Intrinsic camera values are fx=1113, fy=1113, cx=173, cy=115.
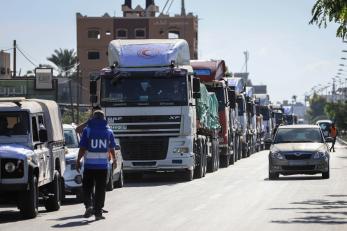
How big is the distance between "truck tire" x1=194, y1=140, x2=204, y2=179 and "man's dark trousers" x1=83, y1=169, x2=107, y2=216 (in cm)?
1522

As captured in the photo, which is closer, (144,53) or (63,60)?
(144,53)

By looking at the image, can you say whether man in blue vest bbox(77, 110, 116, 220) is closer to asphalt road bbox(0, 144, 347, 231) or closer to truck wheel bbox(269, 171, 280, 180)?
asphalt road bbox(0, 144, 347, 231)

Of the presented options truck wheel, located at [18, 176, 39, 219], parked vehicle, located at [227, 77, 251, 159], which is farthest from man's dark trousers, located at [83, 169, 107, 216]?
parked vehicle, located at [227, 77, 251, 159]

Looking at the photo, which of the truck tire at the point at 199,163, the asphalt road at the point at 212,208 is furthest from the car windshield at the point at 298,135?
the truck tire at the point at 199,163

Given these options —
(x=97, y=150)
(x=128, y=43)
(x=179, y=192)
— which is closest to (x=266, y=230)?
(x=97, y=150)

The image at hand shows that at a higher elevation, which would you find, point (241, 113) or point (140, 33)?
point (140, 33)

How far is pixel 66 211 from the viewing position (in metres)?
21.3

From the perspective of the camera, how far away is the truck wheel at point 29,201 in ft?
62.1

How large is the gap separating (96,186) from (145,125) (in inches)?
509

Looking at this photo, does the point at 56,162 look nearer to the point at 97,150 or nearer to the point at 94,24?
the point at 97,150

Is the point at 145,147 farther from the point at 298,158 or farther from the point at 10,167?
the point at 10,167

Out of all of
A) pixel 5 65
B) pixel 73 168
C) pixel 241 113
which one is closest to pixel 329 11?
pixel 73 168

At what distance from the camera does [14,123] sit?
19953 millimetres

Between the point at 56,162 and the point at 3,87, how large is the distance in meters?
79.5
